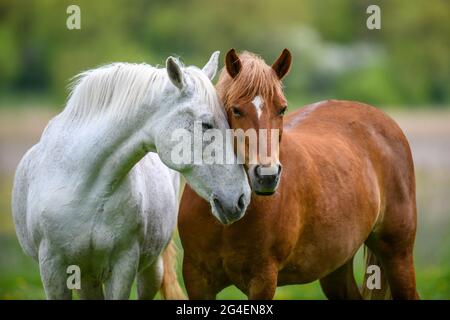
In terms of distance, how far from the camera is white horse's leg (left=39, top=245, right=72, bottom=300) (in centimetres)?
395

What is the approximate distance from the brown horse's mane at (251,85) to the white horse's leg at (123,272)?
953 mm

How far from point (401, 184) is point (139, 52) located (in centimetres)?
1337

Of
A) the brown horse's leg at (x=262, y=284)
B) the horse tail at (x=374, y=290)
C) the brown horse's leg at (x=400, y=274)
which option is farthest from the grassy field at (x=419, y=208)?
the brown horse's leg at (x=262, y=284)

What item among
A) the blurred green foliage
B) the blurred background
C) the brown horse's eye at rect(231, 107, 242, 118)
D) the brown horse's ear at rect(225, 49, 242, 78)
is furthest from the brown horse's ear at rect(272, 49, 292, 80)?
the blurred green foliage

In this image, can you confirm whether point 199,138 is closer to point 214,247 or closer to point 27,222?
point 214,247

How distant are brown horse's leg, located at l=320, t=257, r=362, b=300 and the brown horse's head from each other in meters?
1.70

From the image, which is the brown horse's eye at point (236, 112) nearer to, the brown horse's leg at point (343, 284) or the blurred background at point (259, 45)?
the brown horse's leg at point (343, 284)

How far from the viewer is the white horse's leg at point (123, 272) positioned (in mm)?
3994

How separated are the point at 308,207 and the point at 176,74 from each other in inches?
43.8

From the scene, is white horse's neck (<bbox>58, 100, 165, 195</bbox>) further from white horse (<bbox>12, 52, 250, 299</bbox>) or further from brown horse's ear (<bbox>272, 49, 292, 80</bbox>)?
brown horse's ear (<bbox>272, 49, 292, 80</bbox>)

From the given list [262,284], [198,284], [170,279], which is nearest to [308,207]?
[262,284]

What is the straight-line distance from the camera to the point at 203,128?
3654 mm

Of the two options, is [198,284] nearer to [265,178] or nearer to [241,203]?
[241,203]
